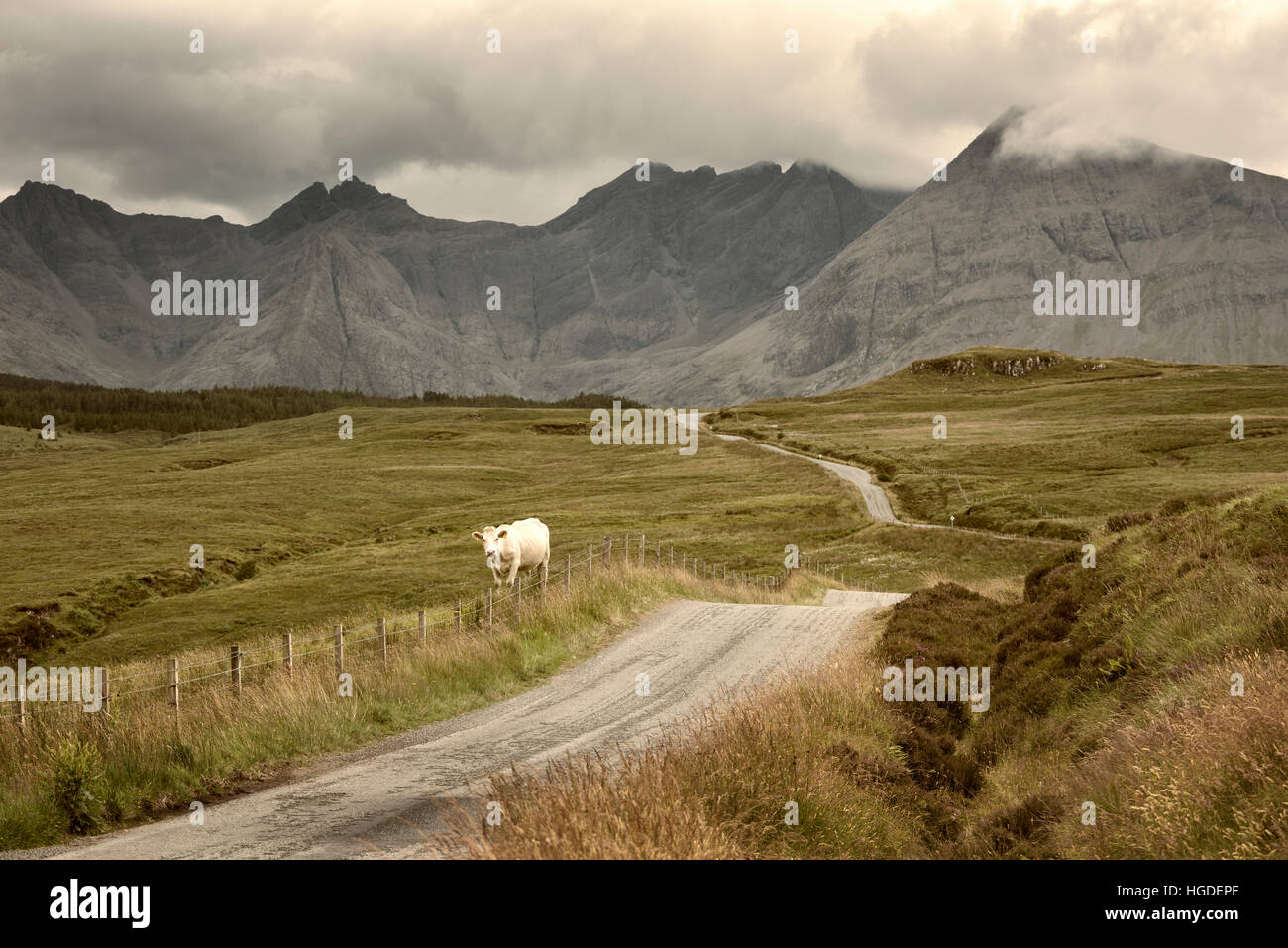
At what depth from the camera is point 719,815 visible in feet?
34.9

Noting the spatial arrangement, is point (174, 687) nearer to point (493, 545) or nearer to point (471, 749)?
point (471, 749)

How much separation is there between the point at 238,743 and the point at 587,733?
19.4 ft

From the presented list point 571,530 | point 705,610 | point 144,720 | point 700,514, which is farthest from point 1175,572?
point 700,514

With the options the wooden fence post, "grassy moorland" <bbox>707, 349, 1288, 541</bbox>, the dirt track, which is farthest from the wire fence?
"grassy moorland" <bbox>707, 349, 1288, 541</bbox>

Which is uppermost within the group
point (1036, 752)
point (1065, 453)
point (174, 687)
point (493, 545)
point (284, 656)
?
point (1065, 453)

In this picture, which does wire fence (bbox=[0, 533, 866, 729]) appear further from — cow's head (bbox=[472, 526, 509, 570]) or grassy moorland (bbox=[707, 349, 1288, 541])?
grassy moorland (bbox=[707, 349, 1288, 541])

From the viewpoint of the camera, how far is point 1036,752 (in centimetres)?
1709

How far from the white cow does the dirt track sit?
8953 mm

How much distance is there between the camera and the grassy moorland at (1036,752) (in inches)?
364

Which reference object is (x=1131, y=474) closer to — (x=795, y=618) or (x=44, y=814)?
(x=795, y=618)

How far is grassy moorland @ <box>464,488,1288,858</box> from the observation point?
9.25 m

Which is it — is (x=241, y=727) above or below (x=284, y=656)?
below

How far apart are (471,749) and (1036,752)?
9.75 m

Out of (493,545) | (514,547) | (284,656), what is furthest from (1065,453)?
(284,656)
